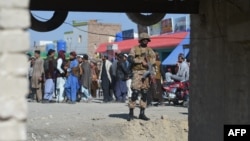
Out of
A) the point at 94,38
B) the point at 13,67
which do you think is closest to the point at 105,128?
the point at 13,67

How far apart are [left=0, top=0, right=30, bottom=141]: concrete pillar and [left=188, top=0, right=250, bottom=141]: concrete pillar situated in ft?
14.3

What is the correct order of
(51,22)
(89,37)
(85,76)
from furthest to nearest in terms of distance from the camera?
(89,37)
(85,76)
(51,22)

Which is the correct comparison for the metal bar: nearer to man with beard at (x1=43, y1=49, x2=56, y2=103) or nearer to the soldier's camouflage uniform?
the soldier's camouflage uniform

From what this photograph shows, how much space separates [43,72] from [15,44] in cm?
1570

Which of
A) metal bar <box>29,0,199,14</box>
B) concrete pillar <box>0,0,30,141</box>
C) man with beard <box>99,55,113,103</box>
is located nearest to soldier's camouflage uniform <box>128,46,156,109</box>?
metal bar <box>29,0,199,14</box>

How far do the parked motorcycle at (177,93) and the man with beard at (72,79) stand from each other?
2931 millimetres

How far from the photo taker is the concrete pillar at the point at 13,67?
2.49 meters

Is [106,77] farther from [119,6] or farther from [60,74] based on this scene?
[119,6]

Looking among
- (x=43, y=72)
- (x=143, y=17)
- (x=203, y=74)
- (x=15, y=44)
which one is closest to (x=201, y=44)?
(x=203, y=74)

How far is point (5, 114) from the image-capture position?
97.9 inches

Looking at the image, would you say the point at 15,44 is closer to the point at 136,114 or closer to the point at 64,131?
the point at 64,131

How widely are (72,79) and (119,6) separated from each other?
10.8m

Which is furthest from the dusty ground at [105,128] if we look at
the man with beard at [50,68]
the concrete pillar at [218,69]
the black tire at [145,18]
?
the man with beard at [50,68]
